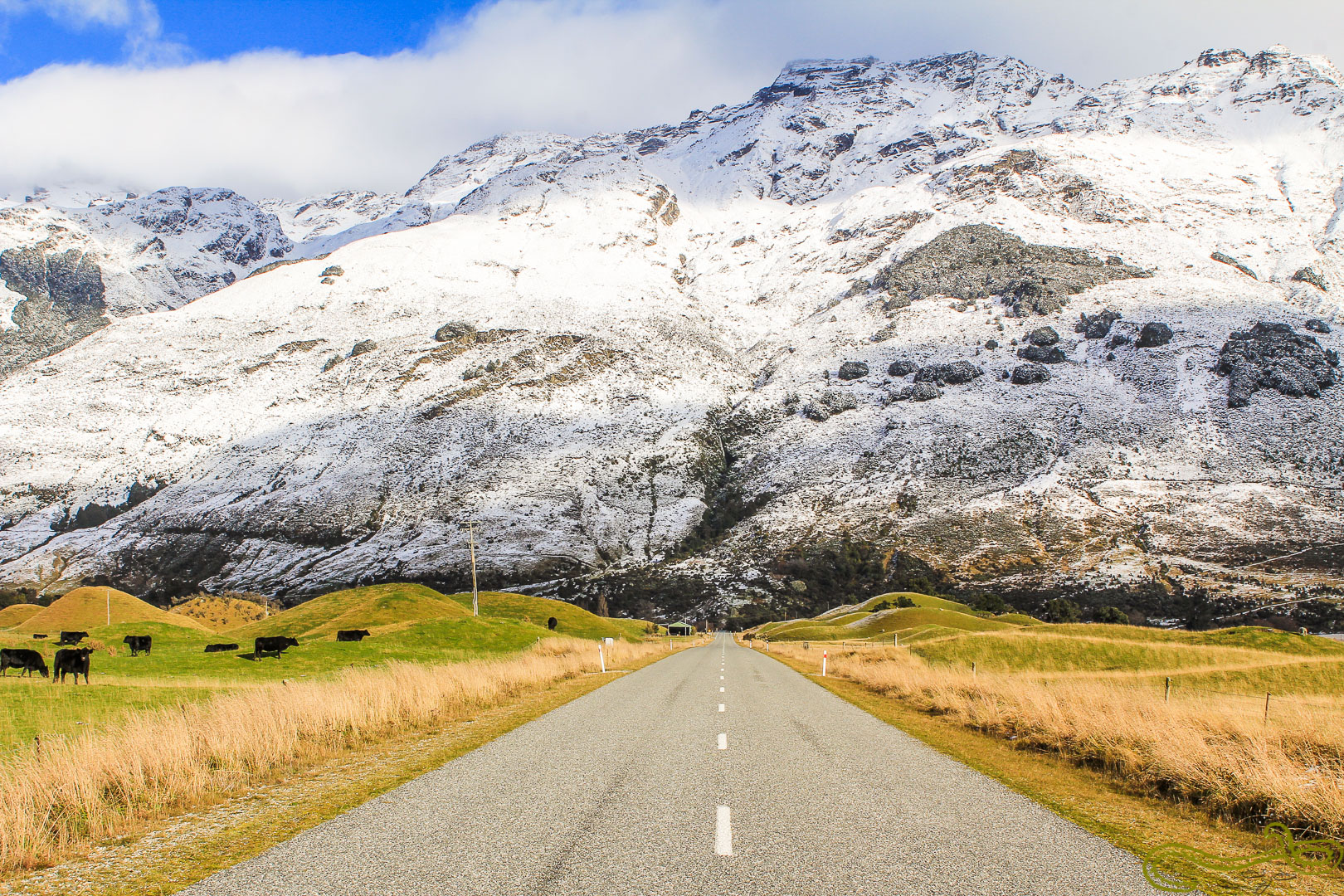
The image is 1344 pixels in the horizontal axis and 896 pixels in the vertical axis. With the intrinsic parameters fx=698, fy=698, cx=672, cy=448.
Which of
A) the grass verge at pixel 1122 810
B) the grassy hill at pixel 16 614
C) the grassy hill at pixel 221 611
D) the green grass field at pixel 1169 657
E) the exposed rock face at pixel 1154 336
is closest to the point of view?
the grass verge at pixel 1122 810

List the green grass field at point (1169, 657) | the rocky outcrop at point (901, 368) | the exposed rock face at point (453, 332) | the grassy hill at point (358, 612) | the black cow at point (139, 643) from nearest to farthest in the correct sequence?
1. the green grass field at point (1169, 657)
2. the black cow at point (139, 643)
3. the grassy hill at point (358, 612)
4. the rocky outcrop at point (901, 368)
5. the exposed rock face at point (453, 332)

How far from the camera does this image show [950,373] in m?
152

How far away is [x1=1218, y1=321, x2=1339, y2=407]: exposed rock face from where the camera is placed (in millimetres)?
124250

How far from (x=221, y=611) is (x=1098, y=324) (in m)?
171

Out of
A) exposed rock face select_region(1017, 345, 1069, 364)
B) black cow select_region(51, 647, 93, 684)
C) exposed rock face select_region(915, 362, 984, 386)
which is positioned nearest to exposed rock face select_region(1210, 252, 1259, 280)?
exposed rock face select_region(1017, 345, 1069, 364)

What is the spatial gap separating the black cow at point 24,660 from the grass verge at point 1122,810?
23.9 metres

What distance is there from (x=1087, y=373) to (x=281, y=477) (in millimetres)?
162787

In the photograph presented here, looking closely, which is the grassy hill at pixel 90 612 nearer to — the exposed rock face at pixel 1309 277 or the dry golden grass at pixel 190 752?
the dry golden grass at pixel 190 752

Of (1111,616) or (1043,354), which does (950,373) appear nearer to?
(1043,354)

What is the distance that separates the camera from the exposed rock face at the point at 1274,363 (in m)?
124

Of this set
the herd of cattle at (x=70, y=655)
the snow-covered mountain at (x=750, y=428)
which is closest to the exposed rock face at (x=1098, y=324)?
the snow-covered mountain at (x=750, y=428)

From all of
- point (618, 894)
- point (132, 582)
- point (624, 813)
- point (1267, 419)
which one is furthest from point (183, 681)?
point (1267, 419)

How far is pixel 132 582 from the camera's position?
4665 inches

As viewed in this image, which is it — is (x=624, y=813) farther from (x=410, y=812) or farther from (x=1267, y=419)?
(x=1267, y=419)
